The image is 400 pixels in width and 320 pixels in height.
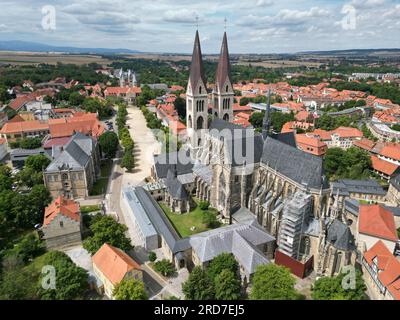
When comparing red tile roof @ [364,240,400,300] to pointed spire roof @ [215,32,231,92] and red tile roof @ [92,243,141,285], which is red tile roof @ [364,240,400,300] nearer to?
red tile roof @ [92,243,141,285]

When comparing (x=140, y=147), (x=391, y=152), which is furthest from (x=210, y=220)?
(x=391, y=152)

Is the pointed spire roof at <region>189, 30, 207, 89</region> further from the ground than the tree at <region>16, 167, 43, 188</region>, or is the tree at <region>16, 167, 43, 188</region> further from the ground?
the pointed spire roof at <region>189, 30, 207, 89</region>

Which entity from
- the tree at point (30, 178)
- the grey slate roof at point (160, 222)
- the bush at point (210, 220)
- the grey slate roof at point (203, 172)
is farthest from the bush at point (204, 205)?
the tree at point (30, 178)

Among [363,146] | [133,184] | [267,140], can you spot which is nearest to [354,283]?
[267,140]

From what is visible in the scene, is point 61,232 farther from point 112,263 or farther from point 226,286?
point 226,286

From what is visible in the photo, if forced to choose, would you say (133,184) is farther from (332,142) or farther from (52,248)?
(332,142)

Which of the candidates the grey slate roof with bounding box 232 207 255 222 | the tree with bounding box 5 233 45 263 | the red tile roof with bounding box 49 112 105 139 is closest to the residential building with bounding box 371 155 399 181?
the grey slate roof with bounding box 232 207 255 222
